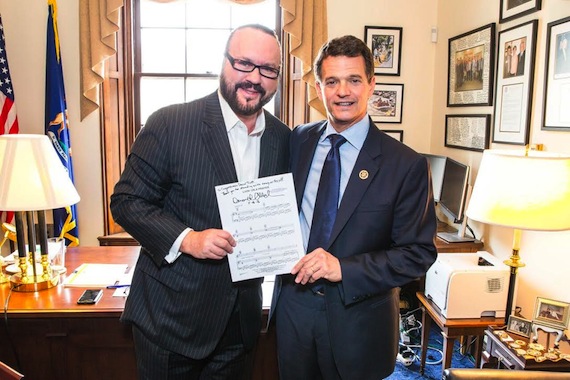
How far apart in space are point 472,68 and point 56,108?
9.92 feet

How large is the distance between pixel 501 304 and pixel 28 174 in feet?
7.58

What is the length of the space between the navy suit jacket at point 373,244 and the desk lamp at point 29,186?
3.87ft

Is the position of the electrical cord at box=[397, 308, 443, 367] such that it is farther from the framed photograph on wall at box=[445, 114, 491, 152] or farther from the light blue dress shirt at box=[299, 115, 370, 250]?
the light blue dress shirt at box=[299, 115, 370, 250]

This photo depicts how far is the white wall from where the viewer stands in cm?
345

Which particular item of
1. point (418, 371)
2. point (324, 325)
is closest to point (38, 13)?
point (324, 325)

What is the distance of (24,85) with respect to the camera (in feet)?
11.6

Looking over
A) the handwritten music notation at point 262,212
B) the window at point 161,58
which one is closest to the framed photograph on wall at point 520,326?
the handwritten music notation at point 262,212

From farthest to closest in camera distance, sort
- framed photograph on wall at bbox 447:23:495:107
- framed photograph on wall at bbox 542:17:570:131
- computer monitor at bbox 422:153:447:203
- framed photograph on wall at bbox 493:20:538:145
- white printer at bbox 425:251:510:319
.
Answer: computer monitor at bbox 422:153:447:203
framed photograph on wall at bbox 447:23:495:107
framed photograph on wall at bbox 493:20:538:145
white printer at bbox 425:251:510:319
framed photograph on wall at bbox 542:17:570:131

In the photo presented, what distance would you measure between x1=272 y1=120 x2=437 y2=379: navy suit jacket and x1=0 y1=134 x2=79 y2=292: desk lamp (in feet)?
3.87

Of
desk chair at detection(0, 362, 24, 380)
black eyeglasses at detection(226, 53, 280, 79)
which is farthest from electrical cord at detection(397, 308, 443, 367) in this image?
desk chair at detection(0, 362, 24, 380)

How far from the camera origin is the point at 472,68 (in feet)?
10.0

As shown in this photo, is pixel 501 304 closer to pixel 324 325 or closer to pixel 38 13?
pixel 324 325

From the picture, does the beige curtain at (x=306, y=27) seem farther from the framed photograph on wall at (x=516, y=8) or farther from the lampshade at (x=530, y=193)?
the lampshade at (x=530, y=193)

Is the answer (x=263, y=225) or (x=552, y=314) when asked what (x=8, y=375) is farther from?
(x=552, y=314)
